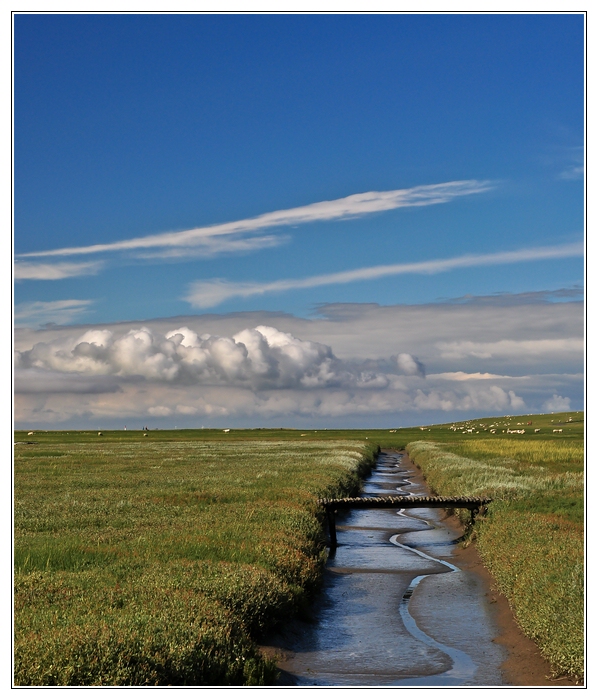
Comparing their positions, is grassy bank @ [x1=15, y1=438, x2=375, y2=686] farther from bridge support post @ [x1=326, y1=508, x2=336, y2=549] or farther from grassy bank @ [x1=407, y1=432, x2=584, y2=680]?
grassy bank @ [x1=407, y1=432, x2=584, y2=680]

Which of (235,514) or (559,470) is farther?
(559,470)

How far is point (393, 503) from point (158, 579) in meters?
17.8

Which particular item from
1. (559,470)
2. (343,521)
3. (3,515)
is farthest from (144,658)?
(559,470)

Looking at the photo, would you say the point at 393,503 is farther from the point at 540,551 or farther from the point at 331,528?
the point at 540,551

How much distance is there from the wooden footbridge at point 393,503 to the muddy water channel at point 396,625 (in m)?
1.25

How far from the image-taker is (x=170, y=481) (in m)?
39.2

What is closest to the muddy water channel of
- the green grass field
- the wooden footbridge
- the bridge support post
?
the bridge support post

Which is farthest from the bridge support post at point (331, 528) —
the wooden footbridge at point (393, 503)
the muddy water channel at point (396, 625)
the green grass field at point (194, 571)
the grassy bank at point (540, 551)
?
the grassy bank at point (540, 551)

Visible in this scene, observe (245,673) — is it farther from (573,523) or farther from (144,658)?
(573,523)

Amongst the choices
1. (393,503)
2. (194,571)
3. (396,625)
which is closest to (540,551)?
(396,625)

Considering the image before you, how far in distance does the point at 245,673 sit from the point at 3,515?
505 cm

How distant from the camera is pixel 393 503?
3106 cm

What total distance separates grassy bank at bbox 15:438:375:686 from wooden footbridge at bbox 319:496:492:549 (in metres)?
0.85

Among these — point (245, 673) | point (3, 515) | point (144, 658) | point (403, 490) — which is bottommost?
point (403, 490)
